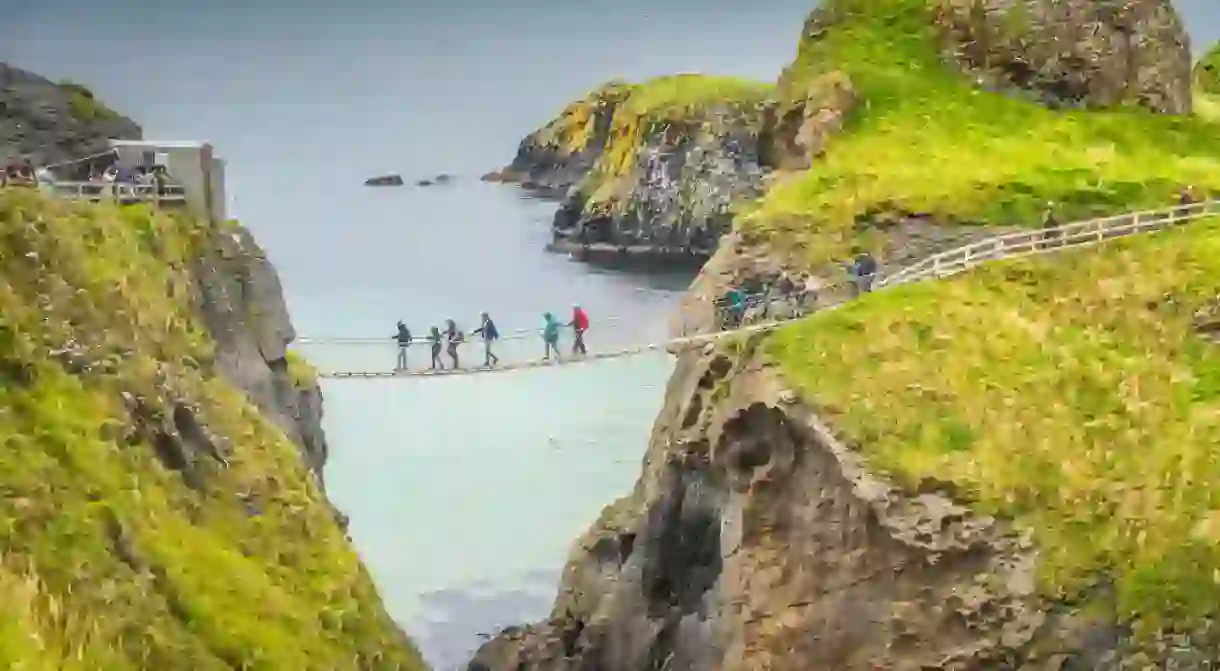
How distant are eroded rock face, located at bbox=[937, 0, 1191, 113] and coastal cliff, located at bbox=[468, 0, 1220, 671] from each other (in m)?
0.09

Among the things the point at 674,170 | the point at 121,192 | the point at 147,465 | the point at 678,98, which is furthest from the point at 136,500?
the point at 678,98

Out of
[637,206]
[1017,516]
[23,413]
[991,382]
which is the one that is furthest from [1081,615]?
[637,206]

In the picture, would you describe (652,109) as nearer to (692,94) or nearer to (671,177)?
(692,94)

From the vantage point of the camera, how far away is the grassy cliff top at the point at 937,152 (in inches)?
1703

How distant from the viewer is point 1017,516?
106ft

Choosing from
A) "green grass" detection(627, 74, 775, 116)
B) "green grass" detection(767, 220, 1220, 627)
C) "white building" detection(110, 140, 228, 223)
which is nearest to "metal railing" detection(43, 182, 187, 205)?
"white building" detection(110, 140, 228, 223)

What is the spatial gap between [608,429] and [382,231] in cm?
7214

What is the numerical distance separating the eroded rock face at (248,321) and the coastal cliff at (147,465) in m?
0.09

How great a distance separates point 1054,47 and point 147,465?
3447 cm

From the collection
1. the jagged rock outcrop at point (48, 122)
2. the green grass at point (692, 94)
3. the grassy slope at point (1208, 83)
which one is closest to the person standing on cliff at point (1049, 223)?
the grassy slope at point (1208, 83)

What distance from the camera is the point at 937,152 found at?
153ft

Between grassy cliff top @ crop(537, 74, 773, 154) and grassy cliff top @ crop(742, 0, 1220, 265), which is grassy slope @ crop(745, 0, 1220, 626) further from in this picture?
grassy cliff top @ crop(537, 74, 773, 154)

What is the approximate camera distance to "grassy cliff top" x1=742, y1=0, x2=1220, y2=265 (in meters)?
43.2

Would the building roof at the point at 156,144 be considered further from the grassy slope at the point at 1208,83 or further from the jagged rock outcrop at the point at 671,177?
the jagged rock outcrop at the point at 671,177
